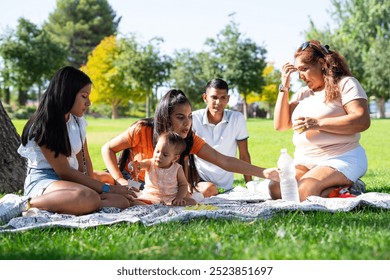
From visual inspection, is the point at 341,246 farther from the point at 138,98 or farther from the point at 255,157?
the point at 138,98

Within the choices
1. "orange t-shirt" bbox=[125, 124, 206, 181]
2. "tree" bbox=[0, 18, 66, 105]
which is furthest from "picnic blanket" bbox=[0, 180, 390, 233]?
"tree" bbox=[0, 18, 66, 105]

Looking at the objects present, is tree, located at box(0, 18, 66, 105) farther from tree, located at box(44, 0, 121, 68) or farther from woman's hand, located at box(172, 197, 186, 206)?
woman's hand, located at box(172, 197, 186, 206)

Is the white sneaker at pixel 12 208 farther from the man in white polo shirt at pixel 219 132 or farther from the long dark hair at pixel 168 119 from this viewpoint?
the man in white polo shirt at pixel 219 132

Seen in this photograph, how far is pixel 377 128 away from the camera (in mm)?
25125

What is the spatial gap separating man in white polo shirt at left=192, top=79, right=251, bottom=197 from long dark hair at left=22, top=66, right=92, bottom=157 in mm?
2250

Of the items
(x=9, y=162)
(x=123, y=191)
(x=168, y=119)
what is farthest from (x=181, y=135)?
(x=9, y=162)

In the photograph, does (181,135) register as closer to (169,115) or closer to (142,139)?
(169,115)

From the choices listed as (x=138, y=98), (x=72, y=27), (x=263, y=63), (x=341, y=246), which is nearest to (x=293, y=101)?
(x=341, y=246)

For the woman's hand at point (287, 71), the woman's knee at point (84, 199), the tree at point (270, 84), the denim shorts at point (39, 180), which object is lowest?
the woman's knee at point (84, 199)

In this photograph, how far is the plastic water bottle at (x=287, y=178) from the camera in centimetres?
478

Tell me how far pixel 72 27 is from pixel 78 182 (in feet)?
191

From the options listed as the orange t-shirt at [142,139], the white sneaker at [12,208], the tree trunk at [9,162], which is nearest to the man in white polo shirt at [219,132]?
the orange t-shirt at [142,139]

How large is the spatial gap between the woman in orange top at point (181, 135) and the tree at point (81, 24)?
5501 centimetres

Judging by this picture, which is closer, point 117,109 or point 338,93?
point 338,93
